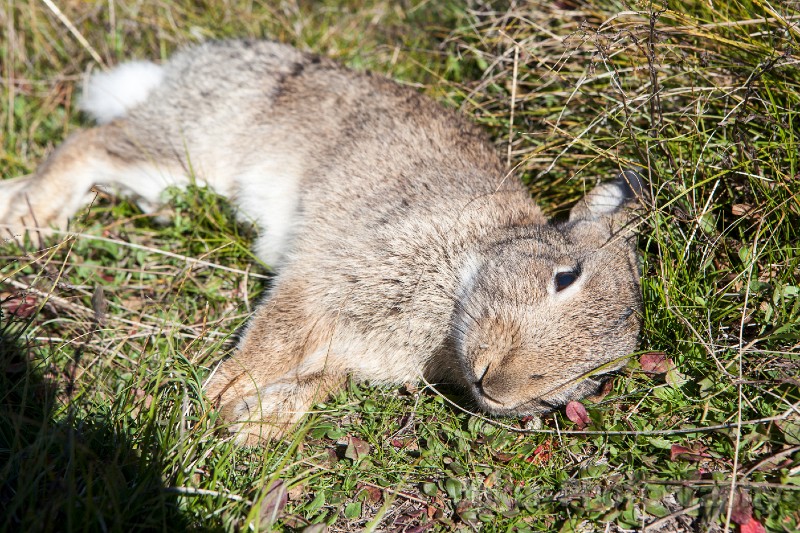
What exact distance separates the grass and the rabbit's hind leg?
17 centimetres

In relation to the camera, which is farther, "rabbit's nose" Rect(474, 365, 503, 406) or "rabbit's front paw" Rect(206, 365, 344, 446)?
"rabbit's front paw" Rect(206, 365, 344, 446)

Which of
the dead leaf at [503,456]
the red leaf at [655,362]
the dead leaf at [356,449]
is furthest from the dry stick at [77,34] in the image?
the red leaf at [655,362]

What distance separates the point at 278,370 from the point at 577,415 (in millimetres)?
1442

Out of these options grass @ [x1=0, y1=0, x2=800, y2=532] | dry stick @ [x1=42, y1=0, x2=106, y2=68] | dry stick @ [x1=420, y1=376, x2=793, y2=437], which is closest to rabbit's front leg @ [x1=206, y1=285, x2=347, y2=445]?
grass @ [x1=0, y1=0, x2=800, y2=532]

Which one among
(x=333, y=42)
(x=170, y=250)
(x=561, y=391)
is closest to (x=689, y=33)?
(x=561, y=391)

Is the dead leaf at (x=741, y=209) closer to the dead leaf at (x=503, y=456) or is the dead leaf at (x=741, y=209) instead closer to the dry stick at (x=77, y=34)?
the dead leaf at (x=503, y=456)

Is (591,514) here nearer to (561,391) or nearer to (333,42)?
(561,391)

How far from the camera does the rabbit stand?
2857mm

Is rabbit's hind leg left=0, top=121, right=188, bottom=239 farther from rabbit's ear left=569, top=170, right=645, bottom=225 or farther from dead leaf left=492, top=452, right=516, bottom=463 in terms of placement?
dead leaf left=492, top=452, right=516, bottom=463

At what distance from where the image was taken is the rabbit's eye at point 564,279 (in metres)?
2.94

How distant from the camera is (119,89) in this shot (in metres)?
4.49

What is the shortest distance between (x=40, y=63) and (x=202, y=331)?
3.11 m

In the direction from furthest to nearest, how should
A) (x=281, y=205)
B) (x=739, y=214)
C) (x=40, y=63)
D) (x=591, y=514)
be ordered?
1. (x=40, y=63)
2. (x=281, y=205)
3. (x=739, y=214)
4. (x=591, y=514)

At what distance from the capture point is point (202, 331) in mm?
3336
